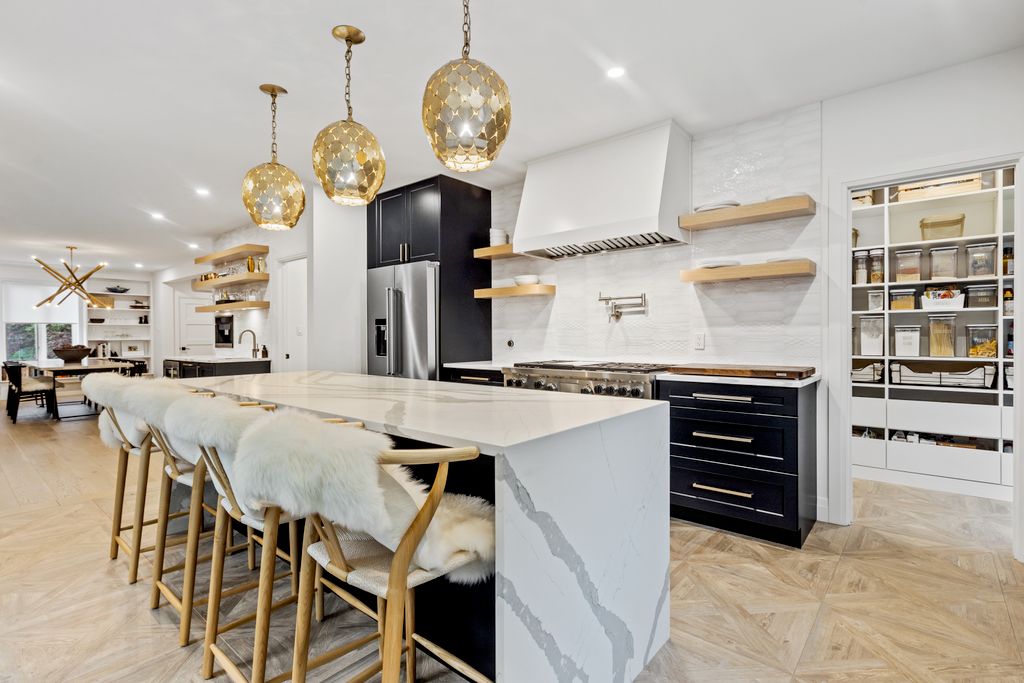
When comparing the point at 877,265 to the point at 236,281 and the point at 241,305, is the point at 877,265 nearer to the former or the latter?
the point at 241,305

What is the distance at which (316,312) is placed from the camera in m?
4.70

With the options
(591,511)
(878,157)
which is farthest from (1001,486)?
(591,511)

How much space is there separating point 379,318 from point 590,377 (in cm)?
225

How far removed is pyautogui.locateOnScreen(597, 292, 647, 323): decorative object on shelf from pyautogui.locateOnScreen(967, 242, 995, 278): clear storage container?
2.19 m

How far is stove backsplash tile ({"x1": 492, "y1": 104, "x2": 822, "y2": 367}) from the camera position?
126 inches

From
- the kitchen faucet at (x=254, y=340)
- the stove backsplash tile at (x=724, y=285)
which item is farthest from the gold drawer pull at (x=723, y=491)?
the kitchen faucet at (x=254, y=340)

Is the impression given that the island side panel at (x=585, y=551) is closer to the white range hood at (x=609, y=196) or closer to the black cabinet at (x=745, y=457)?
the black cabinet at (x=745, y=457)

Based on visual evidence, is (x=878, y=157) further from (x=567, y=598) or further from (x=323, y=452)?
(x=323, y=452)

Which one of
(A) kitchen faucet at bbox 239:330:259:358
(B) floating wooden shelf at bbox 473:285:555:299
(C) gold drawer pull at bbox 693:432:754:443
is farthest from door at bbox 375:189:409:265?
(C) gold drawer pull at bbox 693:432:754:443

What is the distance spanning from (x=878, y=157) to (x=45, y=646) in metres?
4.43

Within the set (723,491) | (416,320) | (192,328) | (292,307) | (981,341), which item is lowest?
(723,491)

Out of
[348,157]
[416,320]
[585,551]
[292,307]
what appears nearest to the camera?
[585,551]

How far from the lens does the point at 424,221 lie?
4.54 metres

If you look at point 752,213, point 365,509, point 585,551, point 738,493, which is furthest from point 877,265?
point 365,509
